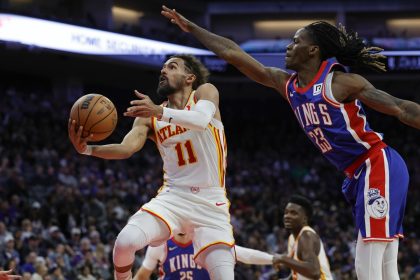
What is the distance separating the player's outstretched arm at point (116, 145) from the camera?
19.9 ft

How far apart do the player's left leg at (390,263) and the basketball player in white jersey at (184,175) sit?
1.25 meters

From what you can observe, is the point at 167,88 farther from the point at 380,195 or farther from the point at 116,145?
→ the point at 380,195

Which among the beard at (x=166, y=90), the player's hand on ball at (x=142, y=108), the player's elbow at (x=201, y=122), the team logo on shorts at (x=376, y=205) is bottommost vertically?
the team logo on shorts at (x=376, y=205)

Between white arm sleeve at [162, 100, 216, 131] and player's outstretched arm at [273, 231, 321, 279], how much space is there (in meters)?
1.99

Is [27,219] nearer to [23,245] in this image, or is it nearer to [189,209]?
[23,245]

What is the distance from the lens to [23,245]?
12.6 meters

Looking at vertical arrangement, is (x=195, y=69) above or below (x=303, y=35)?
below

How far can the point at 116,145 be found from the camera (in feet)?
21.1

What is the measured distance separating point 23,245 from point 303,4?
21.2 meters

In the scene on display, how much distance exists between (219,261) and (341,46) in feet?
6.10

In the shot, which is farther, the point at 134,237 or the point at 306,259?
the point at 306,259

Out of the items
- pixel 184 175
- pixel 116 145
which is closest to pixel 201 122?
pixel 184 175

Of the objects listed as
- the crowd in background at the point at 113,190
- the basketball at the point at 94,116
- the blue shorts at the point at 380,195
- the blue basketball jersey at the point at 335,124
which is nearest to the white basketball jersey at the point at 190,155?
the basketball at the point at 94,116

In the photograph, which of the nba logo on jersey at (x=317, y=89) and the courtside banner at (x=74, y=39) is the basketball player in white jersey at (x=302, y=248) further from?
the courtside banner at (x=74, y=39)
